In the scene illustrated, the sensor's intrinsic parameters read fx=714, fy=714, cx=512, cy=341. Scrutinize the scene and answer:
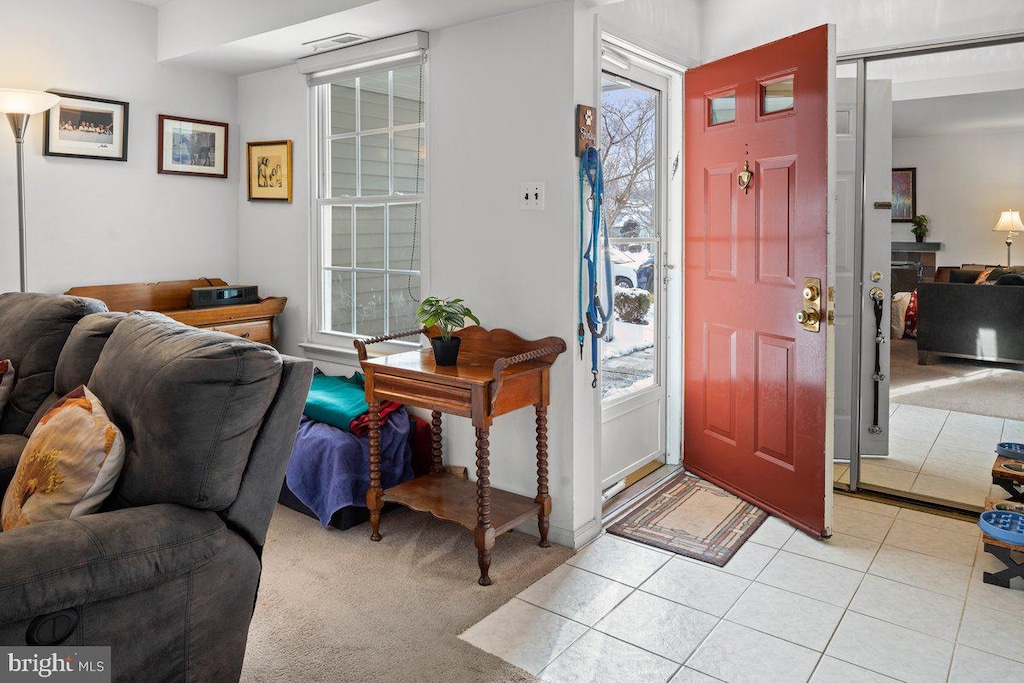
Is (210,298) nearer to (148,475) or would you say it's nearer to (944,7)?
(148,475)

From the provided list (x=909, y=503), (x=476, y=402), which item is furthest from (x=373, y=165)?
(x=909, y=503)

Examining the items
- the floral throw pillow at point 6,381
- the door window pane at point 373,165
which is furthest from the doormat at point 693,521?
the floral throw pillow at point 6,381

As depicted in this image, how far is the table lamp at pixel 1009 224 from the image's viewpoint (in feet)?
24.3

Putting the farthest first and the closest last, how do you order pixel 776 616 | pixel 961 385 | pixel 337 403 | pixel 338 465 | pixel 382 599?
1. pixel 961 385
2. pixel 337 403
3. pixel 338 465
4. pixel 382 599
5. pixel 776 616

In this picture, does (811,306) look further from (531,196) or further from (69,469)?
(69,469)

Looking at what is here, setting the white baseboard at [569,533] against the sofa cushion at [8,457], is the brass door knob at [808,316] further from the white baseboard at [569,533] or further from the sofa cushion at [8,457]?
the sofa cushion at [8,457]

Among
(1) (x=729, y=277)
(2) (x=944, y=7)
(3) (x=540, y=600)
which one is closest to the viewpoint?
(3) (x=540, y=600)

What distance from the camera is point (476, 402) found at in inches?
98.7

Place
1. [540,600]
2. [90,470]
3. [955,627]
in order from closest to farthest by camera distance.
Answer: [90,470]
[955,627]
[540,600]

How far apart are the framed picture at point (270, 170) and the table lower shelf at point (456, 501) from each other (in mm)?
1918

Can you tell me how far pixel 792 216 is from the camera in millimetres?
3027

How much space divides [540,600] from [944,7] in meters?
2.98

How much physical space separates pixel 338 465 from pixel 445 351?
74cm

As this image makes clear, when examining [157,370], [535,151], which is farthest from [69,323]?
[535,151]
